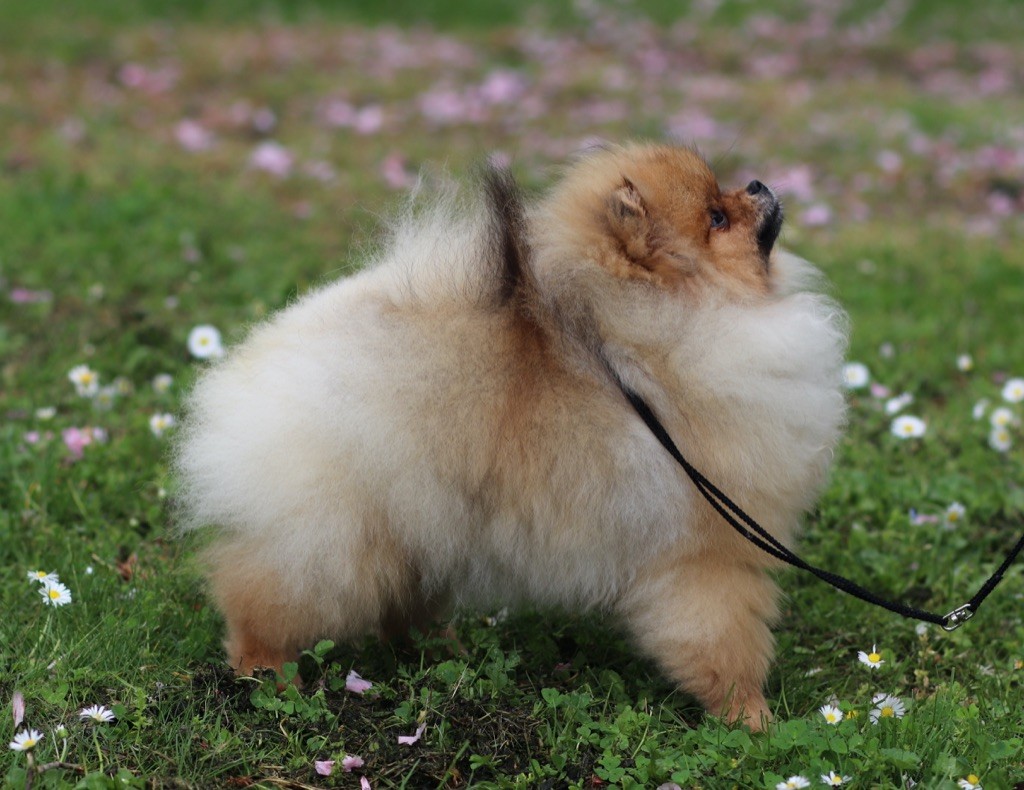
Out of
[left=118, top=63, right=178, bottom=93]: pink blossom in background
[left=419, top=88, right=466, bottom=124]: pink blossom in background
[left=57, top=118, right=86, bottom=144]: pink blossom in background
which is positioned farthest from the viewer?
[left=118, top=63, right=178, bottom=93]: pink blossom in background

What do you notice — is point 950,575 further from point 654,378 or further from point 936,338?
point 936,338

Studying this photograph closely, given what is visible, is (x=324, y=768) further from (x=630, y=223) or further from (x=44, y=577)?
(x=630, y=223)

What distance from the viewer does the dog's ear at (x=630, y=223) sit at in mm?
2783

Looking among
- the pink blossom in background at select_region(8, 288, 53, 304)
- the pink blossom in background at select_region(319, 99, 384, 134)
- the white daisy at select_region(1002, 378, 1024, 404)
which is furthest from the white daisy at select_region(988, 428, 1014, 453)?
the pink blossom in background at select_region(319, 99, 384, 134)

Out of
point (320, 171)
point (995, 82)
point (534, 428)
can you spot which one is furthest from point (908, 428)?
point (995, 82)

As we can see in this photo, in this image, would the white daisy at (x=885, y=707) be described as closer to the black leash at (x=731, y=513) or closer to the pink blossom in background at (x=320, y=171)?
the black leash at (x=731, y=513)

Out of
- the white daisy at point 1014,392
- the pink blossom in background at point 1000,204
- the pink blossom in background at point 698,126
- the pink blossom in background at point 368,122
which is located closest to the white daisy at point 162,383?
the white daisy at point 1014,392

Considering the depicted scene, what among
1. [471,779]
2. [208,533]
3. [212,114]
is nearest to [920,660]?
[471,779]

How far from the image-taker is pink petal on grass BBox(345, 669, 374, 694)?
2.81m

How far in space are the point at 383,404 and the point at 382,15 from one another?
33.9ft

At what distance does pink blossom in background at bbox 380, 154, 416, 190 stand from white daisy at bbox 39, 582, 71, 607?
15.1 ft

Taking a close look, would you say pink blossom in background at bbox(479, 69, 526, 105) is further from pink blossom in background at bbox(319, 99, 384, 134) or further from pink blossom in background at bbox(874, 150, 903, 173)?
pink blossom in background at bbox(874, 150, 903, 173)

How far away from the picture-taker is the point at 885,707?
274 centimetres

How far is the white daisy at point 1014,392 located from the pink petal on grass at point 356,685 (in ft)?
9.92
